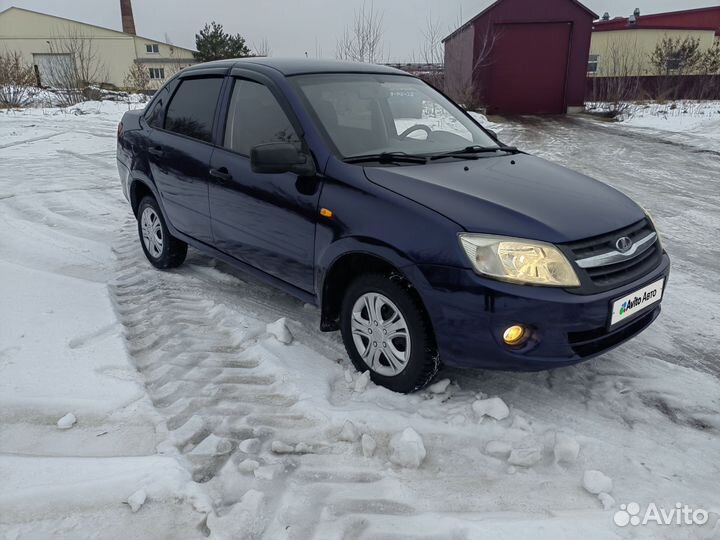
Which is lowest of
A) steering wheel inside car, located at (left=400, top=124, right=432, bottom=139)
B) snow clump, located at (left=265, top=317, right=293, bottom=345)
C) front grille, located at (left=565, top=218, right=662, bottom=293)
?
snow clump, located at (left=265, top=317, right=293, bottom=345)

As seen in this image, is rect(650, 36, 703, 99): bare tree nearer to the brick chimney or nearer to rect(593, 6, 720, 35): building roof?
rect(593, 6, 720, 35): building roof

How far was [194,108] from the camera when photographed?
4387 mm

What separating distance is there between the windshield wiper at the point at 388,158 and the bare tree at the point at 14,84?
2205cm

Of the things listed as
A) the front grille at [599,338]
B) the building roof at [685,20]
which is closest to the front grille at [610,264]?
the front grille at [599,338]

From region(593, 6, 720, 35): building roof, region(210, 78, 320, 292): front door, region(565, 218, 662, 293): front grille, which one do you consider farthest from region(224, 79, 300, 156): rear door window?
region(593, 6, 720, 35): building roof

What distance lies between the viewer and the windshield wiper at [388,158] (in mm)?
3201

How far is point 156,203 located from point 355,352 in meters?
2.61

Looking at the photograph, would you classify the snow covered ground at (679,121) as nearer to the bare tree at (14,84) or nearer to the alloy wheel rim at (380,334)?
the alloy wheel rim at (380,334)

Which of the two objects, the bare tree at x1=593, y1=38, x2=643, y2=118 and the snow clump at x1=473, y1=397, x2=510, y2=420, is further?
the bare tree at x1=593, y1=38, x2=643, y2=118

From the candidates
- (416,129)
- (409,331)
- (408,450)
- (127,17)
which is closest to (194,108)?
(416,129)

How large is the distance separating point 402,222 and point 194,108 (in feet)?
7.98

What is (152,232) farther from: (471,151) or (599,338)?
(599,338)

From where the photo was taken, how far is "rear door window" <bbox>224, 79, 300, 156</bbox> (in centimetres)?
352

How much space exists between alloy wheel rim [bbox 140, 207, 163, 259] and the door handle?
117 centimetres
